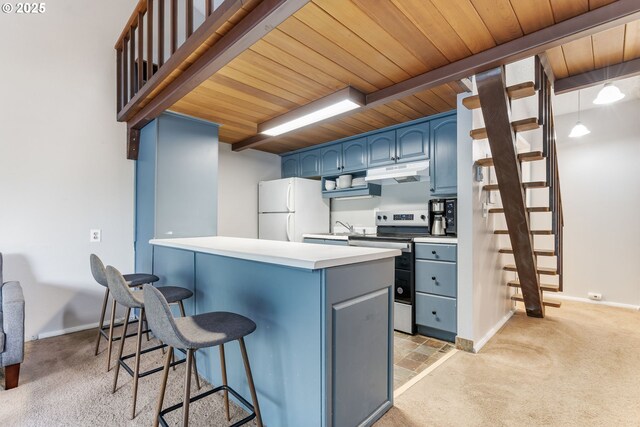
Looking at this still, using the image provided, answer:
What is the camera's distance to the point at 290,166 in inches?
188

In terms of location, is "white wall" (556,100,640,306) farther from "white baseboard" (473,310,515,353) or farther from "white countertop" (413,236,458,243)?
"white countertop" (413,236,458,243)

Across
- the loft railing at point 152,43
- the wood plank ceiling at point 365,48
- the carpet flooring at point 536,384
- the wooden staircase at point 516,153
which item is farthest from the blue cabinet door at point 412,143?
the loft railing at point 152,43

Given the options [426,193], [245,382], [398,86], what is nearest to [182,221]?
[245,382]

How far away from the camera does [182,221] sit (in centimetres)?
311

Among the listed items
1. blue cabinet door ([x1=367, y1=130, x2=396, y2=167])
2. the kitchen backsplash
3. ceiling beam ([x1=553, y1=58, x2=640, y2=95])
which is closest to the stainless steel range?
the kitchen backsplash

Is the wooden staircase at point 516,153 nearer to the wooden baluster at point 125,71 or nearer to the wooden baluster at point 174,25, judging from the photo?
the wooden baluster at point 174,25

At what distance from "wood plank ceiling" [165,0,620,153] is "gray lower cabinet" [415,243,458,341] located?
4.55 feet

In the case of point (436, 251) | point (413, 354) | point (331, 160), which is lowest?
point (413, 354)

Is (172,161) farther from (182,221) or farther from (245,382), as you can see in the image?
(245,382)

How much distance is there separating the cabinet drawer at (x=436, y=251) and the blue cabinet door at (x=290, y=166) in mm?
2311

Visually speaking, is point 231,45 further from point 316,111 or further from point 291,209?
point 291,209

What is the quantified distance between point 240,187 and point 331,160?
1.34 m

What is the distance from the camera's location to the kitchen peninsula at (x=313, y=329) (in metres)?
1.41

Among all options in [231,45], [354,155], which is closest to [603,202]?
[354,155]
